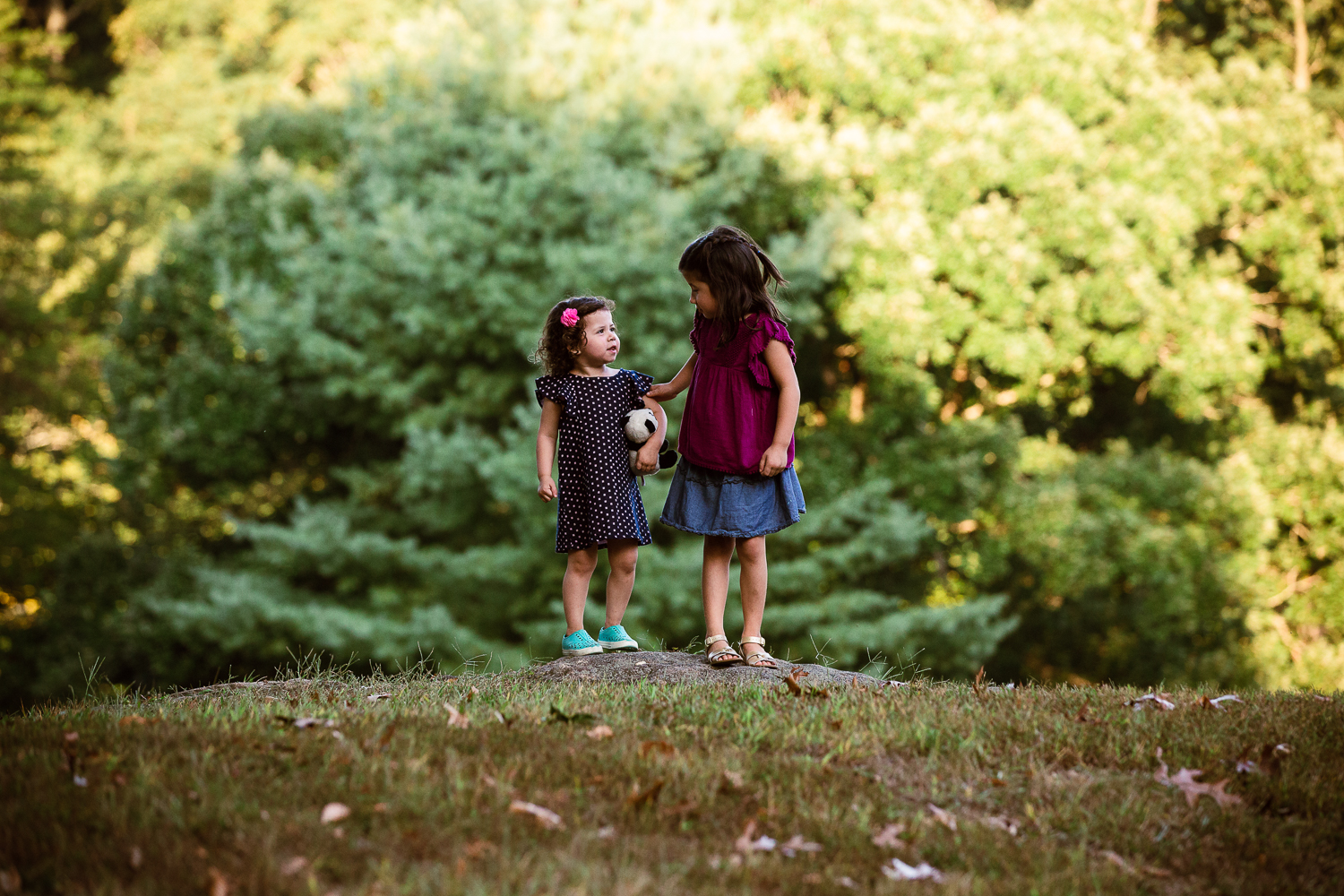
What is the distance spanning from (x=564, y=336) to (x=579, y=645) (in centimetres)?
136

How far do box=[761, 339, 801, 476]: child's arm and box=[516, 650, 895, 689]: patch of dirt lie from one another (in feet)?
2.69

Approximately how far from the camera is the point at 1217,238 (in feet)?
61.5

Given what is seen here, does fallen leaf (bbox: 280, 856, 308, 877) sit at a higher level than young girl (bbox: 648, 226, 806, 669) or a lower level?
lower

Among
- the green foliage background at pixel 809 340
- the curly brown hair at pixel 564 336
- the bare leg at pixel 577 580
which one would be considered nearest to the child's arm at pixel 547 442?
the curly brown hair at pixel 564 336

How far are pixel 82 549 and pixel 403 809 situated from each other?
16.1m

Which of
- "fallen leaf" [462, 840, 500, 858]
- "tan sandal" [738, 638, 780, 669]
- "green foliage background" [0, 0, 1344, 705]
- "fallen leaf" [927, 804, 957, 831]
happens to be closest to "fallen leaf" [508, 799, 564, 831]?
"fallen leaf" [462, 840, 500, 858]

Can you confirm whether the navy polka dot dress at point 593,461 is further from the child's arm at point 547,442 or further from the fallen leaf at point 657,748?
the fallen leaf at point 657,748

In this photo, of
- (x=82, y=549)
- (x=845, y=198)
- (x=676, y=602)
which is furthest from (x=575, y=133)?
(x=82, y=549)

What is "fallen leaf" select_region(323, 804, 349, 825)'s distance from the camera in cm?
307

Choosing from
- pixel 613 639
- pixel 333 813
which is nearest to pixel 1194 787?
pixel 333 813

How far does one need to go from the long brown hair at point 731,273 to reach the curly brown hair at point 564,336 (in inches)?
19.6

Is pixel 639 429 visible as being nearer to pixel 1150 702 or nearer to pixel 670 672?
pixel 670 672

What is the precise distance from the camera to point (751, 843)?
10.3 feet

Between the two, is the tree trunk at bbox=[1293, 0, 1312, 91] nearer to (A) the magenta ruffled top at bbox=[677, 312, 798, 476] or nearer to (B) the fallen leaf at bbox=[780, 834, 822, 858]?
(A) the magenta ruffled top at bbox=[677, 312, 798, 476]
